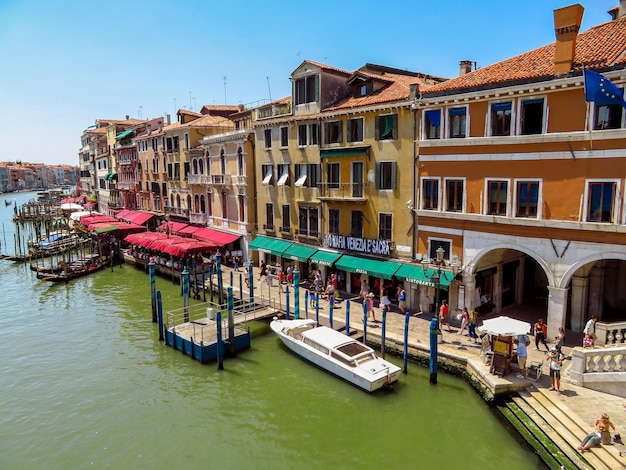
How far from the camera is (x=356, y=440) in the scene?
52.3ft

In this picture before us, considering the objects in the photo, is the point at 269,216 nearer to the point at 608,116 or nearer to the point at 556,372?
the point at 608,116

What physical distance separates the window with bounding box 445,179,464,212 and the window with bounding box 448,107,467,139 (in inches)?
91.0

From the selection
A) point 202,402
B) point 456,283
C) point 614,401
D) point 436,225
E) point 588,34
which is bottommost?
point 202,402

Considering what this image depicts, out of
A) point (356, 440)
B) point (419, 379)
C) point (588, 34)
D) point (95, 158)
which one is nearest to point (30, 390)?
point (356, 440)

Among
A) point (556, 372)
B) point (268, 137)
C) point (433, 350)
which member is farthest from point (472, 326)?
point (268, 137)

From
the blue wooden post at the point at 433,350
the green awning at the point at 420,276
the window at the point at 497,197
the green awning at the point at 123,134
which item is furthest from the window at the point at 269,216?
the green awning at the point at 123,134

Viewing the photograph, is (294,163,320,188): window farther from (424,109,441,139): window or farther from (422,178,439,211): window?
(424,109,441,139): window

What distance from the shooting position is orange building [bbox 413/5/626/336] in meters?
18.5

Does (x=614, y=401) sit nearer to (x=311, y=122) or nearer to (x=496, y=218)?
(x=496, y=218)

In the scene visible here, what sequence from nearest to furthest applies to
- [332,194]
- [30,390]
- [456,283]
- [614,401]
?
1. [614,401]
2. [30,390]
3. [456,283]
4. [332,194]

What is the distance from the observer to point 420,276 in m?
23.8

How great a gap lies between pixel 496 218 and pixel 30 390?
22961 millimetres

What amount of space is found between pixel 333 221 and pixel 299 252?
3.55m

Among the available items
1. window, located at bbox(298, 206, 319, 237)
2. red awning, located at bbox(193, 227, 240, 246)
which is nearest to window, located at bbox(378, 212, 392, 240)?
window, located at bbox(298, 206, 319, 237)
